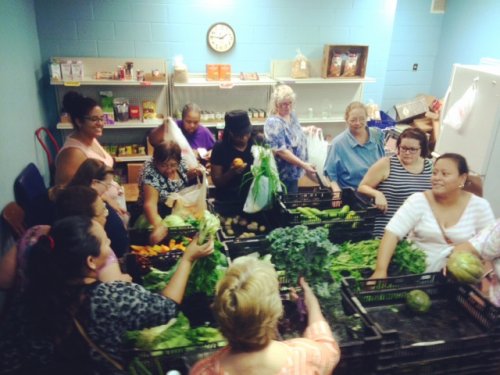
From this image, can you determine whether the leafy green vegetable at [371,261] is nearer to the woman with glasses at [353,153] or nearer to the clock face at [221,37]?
the woman with glasses at [353,153]

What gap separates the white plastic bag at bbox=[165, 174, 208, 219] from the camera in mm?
2646

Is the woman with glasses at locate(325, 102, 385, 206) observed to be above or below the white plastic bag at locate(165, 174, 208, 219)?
above

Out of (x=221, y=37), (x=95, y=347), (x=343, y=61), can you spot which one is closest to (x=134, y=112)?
(x=221, y=37)

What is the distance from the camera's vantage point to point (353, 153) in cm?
329

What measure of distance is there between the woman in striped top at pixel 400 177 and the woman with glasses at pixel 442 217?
410 mm

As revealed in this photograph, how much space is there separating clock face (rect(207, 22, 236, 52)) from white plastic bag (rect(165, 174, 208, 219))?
316 cm

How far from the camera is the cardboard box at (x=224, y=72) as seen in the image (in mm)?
5195

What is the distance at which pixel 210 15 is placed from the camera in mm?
5172

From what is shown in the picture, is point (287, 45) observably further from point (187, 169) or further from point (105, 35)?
point (187, 169)

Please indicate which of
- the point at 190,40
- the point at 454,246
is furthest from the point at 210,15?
the point at 454,246

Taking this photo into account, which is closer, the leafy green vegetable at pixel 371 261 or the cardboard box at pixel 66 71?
the leafy green vegetable at pixel 371 261

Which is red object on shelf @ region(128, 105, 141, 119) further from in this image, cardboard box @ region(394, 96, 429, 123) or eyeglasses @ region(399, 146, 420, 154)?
cardboard box @ region(394, 96, 429, 123)

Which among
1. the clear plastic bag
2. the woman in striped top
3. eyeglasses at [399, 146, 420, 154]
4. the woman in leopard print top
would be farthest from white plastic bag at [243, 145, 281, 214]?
the clear plastic bag

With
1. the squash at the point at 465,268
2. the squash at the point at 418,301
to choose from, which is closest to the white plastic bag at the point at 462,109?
the squash at the point at 465,268
